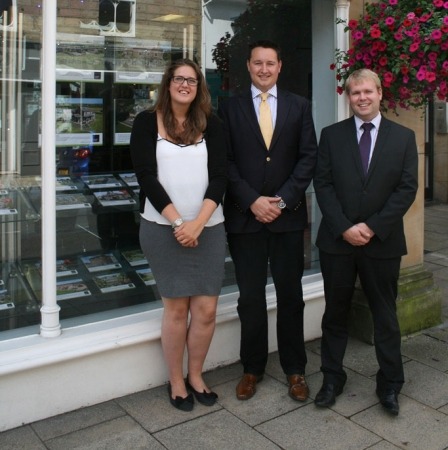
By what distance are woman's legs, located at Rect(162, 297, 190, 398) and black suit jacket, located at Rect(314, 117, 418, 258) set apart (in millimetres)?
905

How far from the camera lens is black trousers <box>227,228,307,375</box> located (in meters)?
3.53

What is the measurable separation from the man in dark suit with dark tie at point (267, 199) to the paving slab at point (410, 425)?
412 millimetres

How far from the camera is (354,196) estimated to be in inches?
129

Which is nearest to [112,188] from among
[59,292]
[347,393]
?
[59,292]

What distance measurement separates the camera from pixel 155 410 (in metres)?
3.46

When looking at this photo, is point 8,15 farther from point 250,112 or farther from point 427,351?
point 427,351

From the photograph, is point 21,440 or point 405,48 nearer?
point 21,440

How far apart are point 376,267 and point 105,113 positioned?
6.93 ft

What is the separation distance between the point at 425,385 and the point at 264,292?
1.17 m

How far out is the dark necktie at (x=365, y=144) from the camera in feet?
10.9

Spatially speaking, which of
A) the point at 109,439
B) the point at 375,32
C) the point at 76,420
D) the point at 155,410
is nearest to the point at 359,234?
the point at 375,32

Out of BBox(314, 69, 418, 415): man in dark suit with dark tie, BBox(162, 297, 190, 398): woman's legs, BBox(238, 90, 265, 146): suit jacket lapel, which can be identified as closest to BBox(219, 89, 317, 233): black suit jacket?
BBox(238, 90, 265, 146): suit jacket lapel

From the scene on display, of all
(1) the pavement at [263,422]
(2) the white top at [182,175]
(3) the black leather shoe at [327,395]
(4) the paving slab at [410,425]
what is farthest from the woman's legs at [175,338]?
(4) the paving slab at [410,425]

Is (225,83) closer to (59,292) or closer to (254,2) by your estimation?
(254,2)
